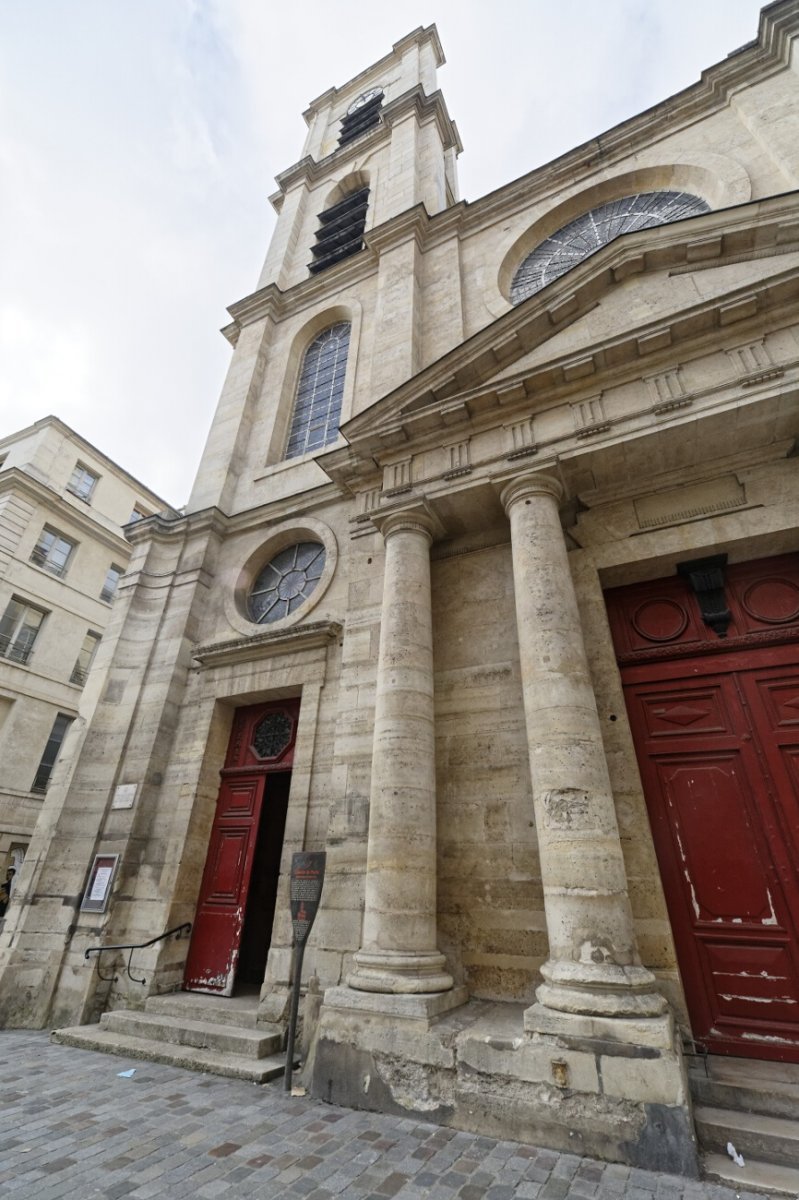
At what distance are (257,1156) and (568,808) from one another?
2713 mm

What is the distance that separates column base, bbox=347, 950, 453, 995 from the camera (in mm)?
3867

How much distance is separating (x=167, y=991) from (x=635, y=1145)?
510cm

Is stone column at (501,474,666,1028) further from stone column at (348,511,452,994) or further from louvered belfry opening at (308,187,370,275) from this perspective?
louvered belfry opening at (308,187,370,275)

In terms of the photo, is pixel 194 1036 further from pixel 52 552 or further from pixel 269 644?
pixel 52 552

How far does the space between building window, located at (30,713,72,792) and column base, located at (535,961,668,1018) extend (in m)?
14.2

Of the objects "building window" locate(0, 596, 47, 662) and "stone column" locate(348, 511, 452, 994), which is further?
"building window" locate(0, 596, 47, 662)

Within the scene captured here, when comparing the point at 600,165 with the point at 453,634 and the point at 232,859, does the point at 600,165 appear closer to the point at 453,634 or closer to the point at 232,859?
the point at 453,634

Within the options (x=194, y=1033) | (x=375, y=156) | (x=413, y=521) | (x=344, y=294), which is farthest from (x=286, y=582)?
(x=375, y=156)

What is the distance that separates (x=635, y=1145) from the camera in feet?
9.50

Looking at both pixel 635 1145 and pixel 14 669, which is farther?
pixel 14 669

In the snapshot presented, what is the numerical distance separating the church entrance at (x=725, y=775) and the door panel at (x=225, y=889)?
15.2ft

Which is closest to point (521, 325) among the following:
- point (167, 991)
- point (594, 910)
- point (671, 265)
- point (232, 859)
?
point (671, 265)

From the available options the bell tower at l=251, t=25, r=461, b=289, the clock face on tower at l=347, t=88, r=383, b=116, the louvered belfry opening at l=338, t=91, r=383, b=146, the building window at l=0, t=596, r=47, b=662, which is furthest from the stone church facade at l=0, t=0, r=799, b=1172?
the clock face on tower at l=347, t=88, r=383, b=116

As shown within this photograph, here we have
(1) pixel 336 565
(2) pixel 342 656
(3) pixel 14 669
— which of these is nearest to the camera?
(2) pixel 342 656
